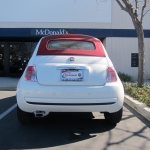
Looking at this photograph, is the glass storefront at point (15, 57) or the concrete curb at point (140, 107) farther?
the glass storefront at point (15, 57)

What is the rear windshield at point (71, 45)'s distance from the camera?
15.5 ft

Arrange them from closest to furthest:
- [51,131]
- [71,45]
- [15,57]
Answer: [51,131], [71,45], [15,57]

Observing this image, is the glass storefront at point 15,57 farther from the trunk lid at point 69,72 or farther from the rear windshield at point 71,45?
the trunk lid at point 69,72

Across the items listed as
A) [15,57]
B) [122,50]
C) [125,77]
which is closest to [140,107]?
[125,77]

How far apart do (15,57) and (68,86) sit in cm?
1421

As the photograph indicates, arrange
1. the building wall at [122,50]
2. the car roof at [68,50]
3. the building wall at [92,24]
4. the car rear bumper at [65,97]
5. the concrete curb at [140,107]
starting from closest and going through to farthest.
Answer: the car rear bumper at [65,97] → the car roof at [68,50] → the concrete curb at [140,107] → the building wall at [92,24] → the building wall at [122,50]

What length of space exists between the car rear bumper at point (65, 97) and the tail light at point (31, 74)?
8 centimetres

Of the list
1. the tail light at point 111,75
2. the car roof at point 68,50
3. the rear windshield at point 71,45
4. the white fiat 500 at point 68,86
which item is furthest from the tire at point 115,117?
the rear windshield at point 71,45

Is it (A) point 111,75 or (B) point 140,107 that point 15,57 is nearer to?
(B) point 140,107

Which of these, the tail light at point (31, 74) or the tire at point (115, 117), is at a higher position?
the tail light at point (31, 74)

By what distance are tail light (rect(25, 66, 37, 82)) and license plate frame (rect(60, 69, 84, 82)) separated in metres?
0.47

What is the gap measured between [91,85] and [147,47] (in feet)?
38.7

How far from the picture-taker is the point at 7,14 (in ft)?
48.6

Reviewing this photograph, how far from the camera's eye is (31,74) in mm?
4207
